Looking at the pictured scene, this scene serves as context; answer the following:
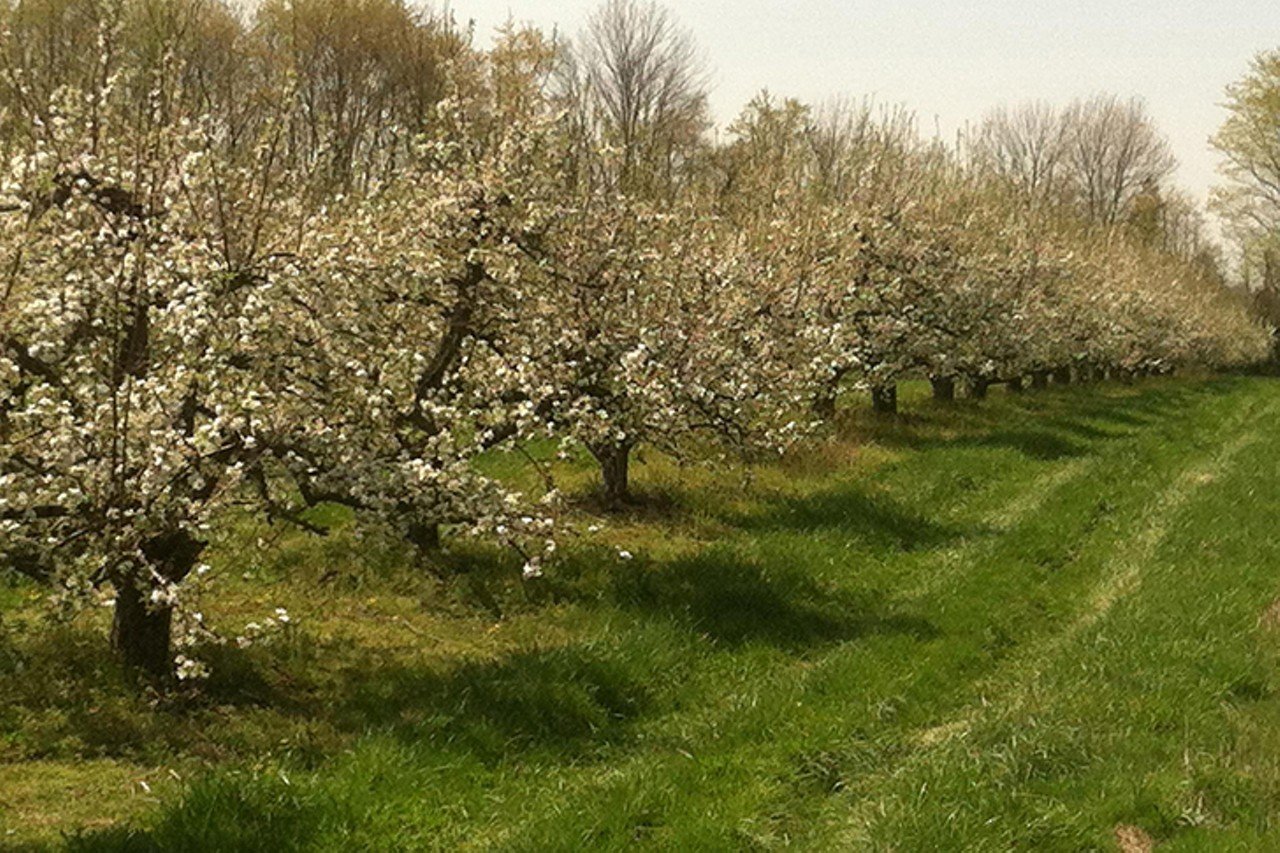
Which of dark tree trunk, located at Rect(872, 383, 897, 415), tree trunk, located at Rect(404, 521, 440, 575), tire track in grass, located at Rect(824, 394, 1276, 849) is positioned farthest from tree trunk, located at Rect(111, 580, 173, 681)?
dark tree trunk, located at Rect(872, 383, 897, 415)

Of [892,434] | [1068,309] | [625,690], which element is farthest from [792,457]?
[1068,309]

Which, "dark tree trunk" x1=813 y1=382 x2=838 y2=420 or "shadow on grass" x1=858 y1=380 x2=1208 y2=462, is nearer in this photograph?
"dark tree trunk" x1=813 y1=382 x2=838 y2=420

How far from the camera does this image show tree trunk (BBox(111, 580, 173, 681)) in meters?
9.91

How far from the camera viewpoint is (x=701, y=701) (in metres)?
10.8

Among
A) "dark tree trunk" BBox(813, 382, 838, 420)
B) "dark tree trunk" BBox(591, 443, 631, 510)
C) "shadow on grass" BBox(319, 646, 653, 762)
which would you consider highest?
"dark tree trunk" BBox(813, 382, 838, 420)

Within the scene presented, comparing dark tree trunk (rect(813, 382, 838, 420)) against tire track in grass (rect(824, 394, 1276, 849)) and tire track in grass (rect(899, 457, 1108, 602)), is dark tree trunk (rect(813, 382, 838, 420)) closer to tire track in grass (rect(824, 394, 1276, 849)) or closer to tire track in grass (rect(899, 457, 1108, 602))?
tire track in grass (rect(899, 457, 1108, 602))

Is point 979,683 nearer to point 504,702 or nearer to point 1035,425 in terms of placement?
point 504,702

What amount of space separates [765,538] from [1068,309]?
85.7ft

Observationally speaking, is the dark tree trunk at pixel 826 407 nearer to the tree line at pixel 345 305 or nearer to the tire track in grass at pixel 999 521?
the tree line at pixel 345 305

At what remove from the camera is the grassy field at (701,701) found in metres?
7.77

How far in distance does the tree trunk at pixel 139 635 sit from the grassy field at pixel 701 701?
10.4 inches

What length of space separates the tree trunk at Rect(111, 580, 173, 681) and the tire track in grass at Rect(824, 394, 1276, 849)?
21.9 ft

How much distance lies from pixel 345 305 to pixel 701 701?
571cm

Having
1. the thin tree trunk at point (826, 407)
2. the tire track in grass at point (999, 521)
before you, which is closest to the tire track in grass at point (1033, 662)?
the tire track in grass at point (999, 521)
